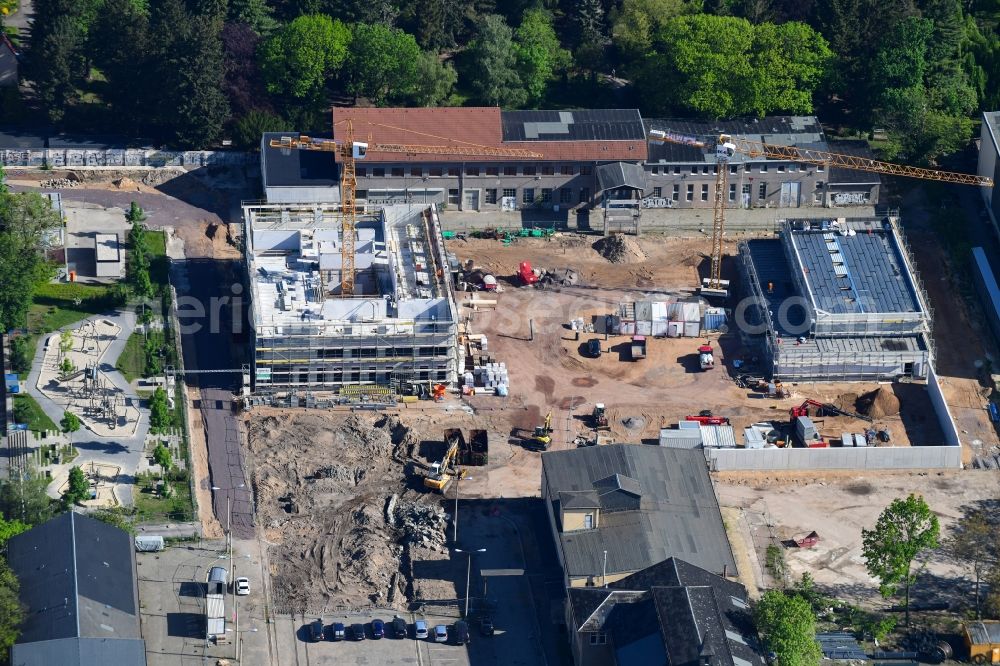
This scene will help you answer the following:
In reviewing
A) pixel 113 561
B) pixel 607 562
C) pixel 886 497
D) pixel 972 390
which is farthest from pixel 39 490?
pixel 972 390

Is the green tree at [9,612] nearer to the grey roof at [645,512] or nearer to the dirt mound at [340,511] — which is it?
the dirt mound at [340,511]

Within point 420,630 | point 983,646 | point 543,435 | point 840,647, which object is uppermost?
point 543,435

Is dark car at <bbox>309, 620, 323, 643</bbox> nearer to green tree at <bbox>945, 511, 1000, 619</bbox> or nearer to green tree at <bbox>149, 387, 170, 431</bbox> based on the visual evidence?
green tree at <bbox>149, 387, 170, 431</bbox>

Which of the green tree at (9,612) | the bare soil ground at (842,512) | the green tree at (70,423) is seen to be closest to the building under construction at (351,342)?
the green tree at (70,423)

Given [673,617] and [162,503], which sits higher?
[162,503]

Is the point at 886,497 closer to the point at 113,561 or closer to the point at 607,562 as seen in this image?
the point at 607,562

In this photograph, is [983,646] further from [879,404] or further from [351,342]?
[351,342]

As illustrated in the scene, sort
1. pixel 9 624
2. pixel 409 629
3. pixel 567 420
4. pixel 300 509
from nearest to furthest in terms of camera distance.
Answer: pixel 9 624 < pixel 409 629 < pixel 300 509 < pixel 567 420

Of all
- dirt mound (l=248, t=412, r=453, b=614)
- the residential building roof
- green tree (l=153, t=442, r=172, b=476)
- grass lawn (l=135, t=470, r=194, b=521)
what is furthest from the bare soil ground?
green tree (l=153, t=442, r=172, b=476)

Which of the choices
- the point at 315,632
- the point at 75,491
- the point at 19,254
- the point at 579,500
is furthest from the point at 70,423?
the point at 579,500
